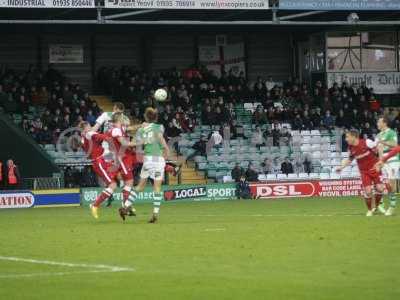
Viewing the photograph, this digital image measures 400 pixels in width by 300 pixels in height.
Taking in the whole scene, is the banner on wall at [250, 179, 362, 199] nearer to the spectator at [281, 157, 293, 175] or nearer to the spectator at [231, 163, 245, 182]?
the spectator at [231, 163, 245, 182]

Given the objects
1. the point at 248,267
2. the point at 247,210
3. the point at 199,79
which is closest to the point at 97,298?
the point at 248,267

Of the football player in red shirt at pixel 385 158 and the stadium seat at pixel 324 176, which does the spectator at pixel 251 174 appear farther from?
the football player in red shirt at pixel 385 158

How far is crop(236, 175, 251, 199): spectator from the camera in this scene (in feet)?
130

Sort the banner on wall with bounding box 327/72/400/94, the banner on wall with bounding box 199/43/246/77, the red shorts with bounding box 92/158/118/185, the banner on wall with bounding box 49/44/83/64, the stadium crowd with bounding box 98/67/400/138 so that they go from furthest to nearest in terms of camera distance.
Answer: the banner on wall with bounding box 199/43/246/77
the banner on wall with bounding box 327/72/400/94
the banner on wall with bounding box 49/44/83/64
the stadium crowd with bounding box 98/67/400/138
the red shorts with bounding box 92/158/118/185

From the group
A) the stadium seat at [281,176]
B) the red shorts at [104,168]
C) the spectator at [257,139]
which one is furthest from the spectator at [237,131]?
the red shorts at [104,168]

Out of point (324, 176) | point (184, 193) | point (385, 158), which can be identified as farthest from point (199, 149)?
point (385, 158)

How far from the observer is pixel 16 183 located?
36438 mm

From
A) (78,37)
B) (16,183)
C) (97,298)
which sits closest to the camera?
(97,298)

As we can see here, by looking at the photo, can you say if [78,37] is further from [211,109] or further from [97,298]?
[97,298]

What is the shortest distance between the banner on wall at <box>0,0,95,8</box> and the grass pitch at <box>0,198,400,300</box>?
1539 cm

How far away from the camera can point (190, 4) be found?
1551 inches

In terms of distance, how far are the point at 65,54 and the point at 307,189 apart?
14.2 m

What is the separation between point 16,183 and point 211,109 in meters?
10.2

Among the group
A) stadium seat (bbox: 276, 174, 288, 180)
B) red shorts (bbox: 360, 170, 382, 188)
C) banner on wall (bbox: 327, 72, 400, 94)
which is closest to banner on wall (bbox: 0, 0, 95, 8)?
stadium seat (bbox: 276, 174, 288, 180)
